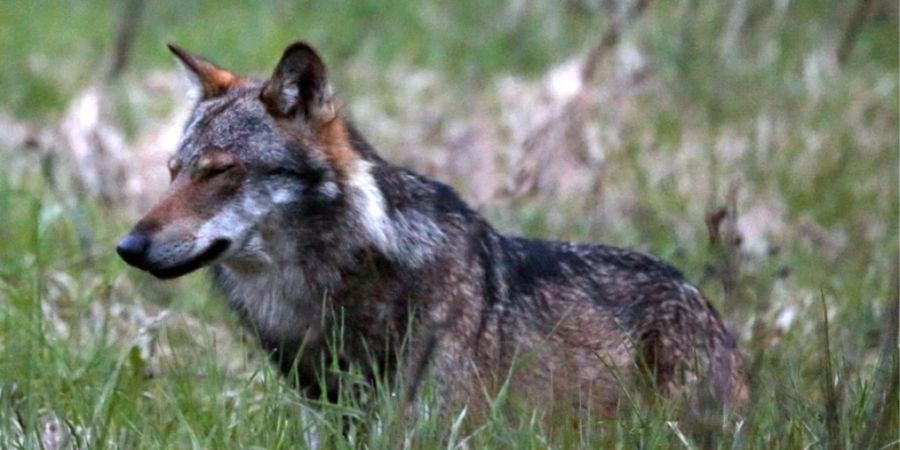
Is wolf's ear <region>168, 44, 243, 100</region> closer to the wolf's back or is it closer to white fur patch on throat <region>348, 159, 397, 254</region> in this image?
white fur patch on throat <region>348, 159, 397, 254</region>

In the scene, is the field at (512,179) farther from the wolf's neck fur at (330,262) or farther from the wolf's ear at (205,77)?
the wolf's ear at (205,77)

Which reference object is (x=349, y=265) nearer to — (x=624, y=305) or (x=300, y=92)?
(x=300, y=92)

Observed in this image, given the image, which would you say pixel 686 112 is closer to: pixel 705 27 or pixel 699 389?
pixel 705 27

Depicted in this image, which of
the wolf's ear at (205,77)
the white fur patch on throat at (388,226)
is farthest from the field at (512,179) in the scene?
the wolf's ear at (205,77)

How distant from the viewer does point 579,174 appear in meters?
10.2

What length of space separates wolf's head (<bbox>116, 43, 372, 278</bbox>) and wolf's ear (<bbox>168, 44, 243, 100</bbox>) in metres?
0.22

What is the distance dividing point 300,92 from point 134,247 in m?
0.73

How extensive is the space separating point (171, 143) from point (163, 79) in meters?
1.77

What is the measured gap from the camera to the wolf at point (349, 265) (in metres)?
5.27

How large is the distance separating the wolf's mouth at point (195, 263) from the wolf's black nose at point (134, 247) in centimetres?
6

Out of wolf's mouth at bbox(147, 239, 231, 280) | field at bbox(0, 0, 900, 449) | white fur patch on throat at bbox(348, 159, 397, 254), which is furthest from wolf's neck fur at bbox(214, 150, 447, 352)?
field at bbox(0, 0, 900, 449)

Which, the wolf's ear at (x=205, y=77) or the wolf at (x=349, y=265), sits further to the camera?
the wolf's ear at (x=205, y=77)

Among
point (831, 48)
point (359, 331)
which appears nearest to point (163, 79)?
point (831, 48)

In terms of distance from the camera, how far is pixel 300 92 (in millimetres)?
5438
